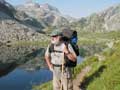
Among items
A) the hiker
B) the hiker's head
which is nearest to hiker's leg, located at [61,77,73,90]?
the hiker

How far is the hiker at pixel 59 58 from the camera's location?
12.4 m

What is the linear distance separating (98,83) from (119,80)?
7.21ft

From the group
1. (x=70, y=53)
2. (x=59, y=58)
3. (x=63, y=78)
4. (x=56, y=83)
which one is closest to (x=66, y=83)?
(x=63, y=78)

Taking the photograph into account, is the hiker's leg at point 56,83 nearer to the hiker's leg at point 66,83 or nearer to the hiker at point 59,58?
the hiker at point 59,58

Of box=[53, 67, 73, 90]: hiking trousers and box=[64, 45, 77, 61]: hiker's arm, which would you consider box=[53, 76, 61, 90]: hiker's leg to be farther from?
box=[64, 45, 77, 61]: hiker's arm

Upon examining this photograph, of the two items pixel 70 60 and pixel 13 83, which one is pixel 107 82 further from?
pixel 13 83

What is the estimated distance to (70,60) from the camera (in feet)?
41.2

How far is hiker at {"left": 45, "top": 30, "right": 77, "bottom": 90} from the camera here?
1244 centimetres

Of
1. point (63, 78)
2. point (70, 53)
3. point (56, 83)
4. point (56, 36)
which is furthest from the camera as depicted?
point (56, 83)

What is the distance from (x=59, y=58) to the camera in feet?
41.5

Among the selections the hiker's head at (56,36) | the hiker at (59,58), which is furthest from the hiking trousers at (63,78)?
the hiker's head at (56,36)

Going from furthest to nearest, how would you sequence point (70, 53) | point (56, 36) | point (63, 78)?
point (63, 78)
point (56, 36)
point (70, 53)

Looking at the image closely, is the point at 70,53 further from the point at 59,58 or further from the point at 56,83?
the point at 56,83

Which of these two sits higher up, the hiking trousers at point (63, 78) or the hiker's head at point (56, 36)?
the hiker's head at point (56, 36)
